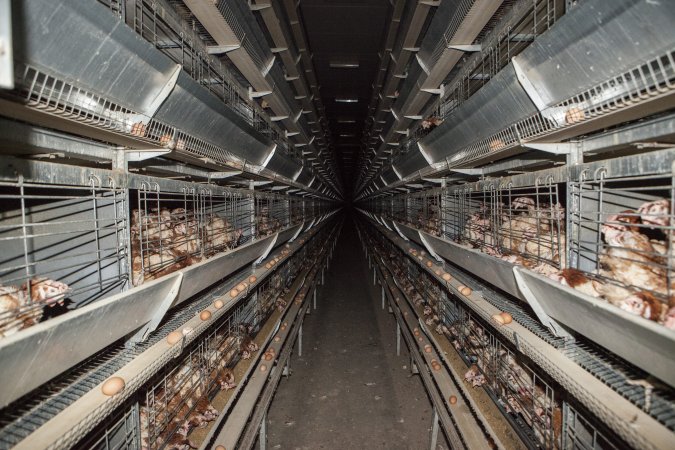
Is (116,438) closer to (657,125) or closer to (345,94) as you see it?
(657,125)

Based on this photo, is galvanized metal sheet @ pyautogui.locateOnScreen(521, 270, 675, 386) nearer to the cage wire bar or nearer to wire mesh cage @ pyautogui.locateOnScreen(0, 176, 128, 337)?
the cage wire bar

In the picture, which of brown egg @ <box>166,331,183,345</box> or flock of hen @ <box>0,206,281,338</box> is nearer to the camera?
flock of hen @ <box>0,206,281,338</box>

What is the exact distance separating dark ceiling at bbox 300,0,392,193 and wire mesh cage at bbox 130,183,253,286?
1990mm

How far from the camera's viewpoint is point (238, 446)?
2.17 metres

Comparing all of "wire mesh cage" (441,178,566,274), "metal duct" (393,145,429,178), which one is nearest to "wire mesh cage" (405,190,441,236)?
"wire mesh cage" (441,178,566,274)

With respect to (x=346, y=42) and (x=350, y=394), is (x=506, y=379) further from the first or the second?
(x=346, y=42)

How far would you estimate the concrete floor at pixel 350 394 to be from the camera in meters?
3.03

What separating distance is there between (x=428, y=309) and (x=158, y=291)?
3229 millimetres

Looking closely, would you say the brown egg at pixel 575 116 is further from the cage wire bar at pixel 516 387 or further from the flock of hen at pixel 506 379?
the flock of hen at pixel 506 379

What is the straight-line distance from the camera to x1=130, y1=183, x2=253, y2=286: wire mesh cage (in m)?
1.63

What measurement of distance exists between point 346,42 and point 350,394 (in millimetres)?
3915

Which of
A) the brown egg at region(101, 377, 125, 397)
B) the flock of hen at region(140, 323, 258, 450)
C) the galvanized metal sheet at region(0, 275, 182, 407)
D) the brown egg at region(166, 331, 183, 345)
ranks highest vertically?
the galvanized metal sheet at region(0, 275, 182, 407)

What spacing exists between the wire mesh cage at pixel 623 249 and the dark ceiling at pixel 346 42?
9.11ft

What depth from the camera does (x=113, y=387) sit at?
1.07m
